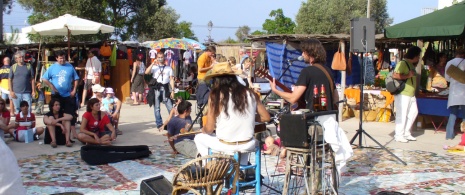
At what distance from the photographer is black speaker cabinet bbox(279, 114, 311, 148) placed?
452 centimetres

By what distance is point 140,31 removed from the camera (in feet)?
98.5

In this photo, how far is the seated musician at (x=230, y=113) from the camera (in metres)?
4.62

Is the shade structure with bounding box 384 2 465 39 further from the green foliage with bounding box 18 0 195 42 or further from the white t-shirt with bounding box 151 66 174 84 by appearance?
the green foliage with bounding box 18 0 195 42

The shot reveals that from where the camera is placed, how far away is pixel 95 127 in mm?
8711

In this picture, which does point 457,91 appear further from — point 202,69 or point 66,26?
point 66,26

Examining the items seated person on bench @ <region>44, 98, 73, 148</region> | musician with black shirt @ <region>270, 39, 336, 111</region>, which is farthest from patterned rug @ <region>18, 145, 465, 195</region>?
musician with black shirt @ <region>270, 39, 336, 111</region>

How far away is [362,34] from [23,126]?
5.97 metres

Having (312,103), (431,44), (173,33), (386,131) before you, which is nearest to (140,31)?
(173,33)

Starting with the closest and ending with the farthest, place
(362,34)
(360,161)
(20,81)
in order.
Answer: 1. (360,161)
2. (362,34)
3. (20,81)

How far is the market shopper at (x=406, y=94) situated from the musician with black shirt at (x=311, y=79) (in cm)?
411

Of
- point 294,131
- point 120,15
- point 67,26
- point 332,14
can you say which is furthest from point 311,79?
point 332,14

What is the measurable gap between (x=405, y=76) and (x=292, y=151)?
491 cm

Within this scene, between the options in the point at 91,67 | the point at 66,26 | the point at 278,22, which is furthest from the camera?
the point at 278,22

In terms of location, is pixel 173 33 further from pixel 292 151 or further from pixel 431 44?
pixel 292 151
